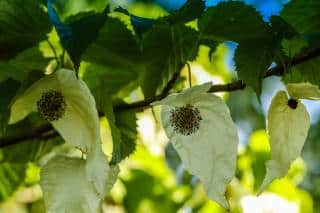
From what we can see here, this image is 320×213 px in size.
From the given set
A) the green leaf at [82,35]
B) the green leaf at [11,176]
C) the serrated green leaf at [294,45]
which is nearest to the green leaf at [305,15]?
the serrated green leaf at [294,45]

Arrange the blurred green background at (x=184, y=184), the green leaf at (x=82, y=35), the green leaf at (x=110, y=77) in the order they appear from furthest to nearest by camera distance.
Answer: the blurred green background at (x=184, y=184), the green leaf at (x=110, y=77), the green leaf at (x=82, y=35)

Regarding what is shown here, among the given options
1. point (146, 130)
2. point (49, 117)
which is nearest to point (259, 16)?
point (49, 117)

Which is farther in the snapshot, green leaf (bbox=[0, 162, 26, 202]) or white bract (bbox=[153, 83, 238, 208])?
green leaf (bbox=[0, 162, 26, 202])

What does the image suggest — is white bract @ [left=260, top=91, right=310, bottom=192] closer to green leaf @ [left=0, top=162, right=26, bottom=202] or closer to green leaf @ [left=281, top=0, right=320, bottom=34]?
green leaf @ [left=281, top=0, right=320, bottom=34]

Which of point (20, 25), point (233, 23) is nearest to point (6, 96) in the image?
point (20, 25)

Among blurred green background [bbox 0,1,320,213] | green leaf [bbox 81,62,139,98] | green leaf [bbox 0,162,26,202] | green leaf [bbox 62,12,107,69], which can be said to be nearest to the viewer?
green leaf [bbox 62,12,107,69]

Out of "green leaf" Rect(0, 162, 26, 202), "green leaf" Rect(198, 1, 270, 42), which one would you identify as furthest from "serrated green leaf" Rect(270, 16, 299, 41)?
"green leaf" Rect(0, 162, 26, 202)

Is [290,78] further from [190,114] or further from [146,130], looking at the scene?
[146,130]

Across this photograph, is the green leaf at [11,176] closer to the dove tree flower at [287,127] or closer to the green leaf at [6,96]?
the green leaf at [6,96]
